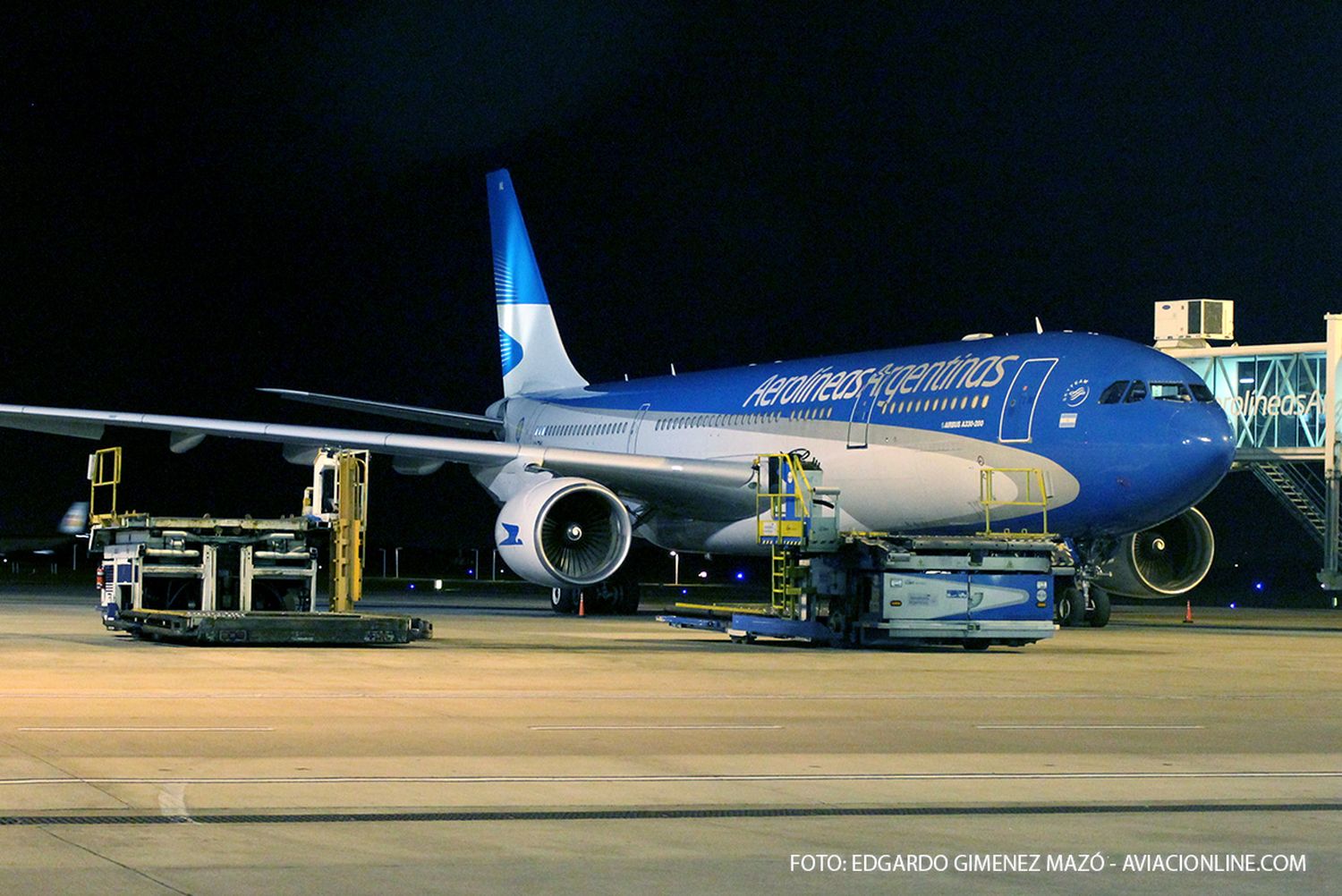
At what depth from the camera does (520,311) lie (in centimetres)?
3566

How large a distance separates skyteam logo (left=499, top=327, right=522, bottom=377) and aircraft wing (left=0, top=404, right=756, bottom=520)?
755 cm

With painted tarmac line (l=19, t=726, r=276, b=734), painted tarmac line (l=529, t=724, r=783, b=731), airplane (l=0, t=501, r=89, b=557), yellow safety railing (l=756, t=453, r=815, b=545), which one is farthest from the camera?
airplane (l=0, t=501, r=89, b=557)

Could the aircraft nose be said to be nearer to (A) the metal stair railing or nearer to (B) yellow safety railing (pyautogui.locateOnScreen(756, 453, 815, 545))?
(B) yellow safety railing (pyautogui.locateOnScreen(756, 453, 815, 545))

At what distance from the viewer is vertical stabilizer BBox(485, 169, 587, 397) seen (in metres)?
34.7

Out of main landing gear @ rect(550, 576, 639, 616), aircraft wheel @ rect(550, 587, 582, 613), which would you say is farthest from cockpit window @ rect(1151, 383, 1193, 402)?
aircraft wheel @ rect(550, 587, 582, 613)

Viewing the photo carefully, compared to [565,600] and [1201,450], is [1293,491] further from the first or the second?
[565,600]

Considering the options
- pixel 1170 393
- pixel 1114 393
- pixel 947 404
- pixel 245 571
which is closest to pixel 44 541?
pixel 245 571

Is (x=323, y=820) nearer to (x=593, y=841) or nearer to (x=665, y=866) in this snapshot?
(x=593, y=841)

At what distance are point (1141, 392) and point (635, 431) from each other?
10.5m

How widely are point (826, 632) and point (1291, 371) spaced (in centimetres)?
1081

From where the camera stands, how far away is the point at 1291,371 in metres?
26.3

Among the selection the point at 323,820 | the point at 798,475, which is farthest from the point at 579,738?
the point at 798,475

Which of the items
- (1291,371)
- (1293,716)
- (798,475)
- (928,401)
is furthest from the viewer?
(1291,371)

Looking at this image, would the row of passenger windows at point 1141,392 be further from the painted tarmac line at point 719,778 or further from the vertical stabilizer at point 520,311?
the vertical stabilizer at point 520,311
